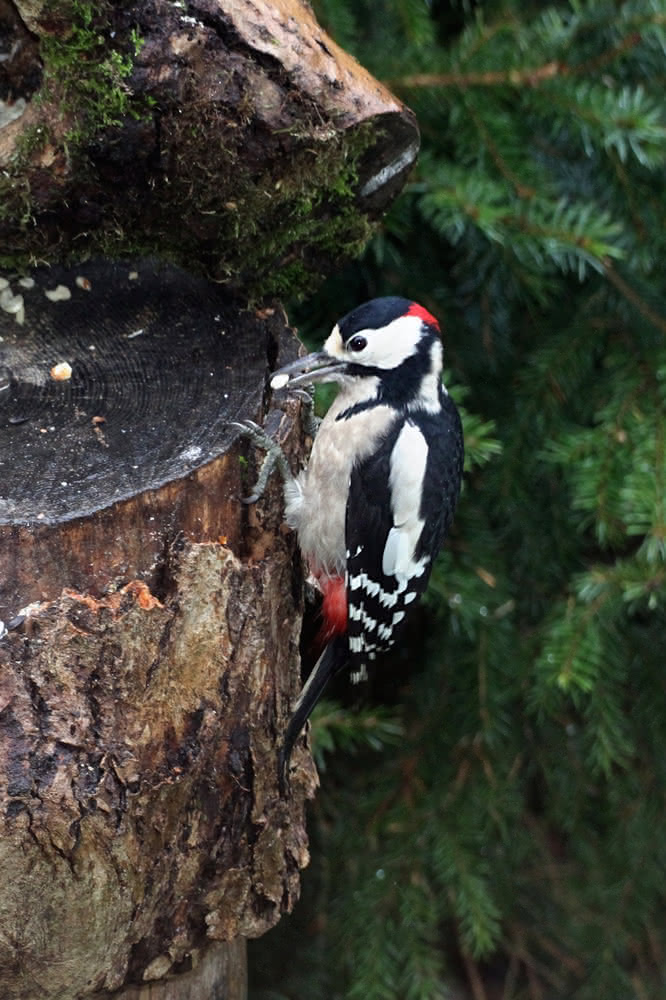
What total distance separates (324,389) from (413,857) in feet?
3.60

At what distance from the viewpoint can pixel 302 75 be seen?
6.50 feet

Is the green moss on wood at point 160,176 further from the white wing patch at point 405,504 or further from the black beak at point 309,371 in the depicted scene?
the white wing patch at point 405,504

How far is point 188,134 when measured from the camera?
1.95 meters

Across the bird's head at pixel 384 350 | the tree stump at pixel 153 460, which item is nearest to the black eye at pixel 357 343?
the bird's head at pixel 384 350

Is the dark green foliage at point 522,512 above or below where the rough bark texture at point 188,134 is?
below

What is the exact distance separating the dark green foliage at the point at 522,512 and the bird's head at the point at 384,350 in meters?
0.18

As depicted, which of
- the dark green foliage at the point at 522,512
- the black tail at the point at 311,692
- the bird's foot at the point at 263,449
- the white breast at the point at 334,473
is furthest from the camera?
the dark green foliage at the point at 522,512

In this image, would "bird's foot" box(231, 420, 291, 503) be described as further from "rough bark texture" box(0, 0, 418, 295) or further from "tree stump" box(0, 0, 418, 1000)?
"rough bark texture" box(0, 0, 418, 295)

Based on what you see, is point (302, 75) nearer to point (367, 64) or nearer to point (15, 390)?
point (367, 64)

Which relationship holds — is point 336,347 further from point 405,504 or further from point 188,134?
point 188,134

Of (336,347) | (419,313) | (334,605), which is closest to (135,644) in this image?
(334,605)

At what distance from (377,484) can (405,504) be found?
2.5 inches

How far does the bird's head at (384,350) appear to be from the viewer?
2188 millimetres

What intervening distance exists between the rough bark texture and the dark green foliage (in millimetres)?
297
